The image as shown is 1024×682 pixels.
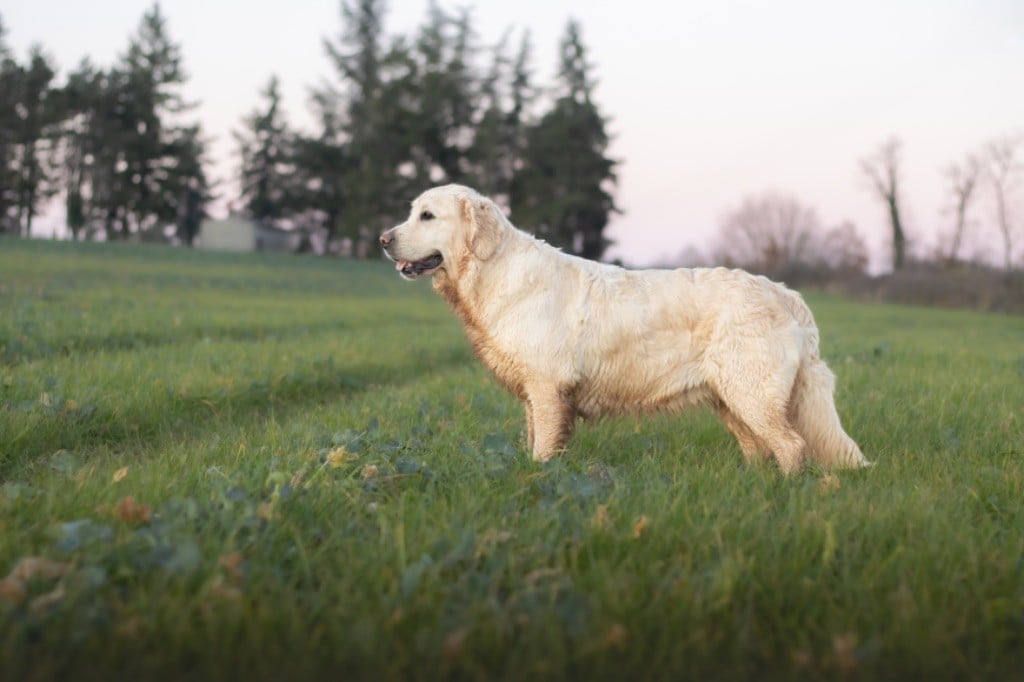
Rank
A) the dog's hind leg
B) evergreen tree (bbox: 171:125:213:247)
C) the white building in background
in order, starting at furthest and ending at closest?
the white building in background → evergreen tree (bbox: 171:125:213:247) → the dog's hind leg

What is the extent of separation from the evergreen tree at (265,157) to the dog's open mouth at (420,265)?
2149 inches

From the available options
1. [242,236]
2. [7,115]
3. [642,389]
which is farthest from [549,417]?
[7,115]

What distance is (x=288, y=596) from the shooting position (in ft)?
7.55

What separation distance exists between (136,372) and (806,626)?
6.68 m

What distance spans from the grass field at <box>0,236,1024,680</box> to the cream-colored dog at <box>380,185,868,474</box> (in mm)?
336

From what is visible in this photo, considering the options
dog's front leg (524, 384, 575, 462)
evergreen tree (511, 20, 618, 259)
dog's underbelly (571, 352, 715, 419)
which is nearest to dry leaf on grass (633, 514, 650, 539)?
dog's front leg (524, 384, 575, 462)

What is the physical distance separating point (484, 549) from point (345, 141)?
176ft

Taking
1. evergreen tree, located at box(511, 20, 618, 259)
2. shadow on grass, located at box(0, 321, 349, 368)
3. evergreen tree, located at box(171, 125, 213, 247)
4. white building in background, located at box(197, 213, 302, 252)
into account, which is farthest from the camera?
white building in background, located at box(197, 213, 302, 252)

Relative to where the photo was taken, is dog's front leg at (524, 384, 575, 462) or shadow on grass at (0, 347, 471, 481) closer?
dog's front leg at (524, 384, 575, 462)

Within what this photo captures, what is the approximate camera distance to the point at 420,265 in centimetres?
513

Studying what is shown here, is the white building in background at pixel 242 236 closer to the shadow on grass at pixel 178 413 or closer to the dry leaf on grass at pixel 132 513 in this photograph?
the shadow on grass at pixel 178 413

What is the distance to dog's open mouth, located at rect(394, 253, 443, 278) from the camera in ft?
16.8

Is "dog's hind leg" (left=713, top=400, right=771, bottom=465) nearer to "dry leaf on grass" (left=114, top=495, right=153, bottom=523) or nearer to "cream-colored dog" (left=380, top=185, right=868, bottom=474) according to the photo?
"cream-colored dog" (left=380, top=185, right=868, bottom=474)

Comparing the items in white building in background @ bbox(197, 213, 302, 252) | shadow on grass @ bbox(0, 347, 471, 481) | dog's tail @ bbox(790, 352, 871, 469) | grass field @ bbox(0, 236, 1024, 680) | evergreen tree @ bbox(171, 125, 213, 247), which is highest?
evergreen tree @ bbox(171, 125, 213, 247)
